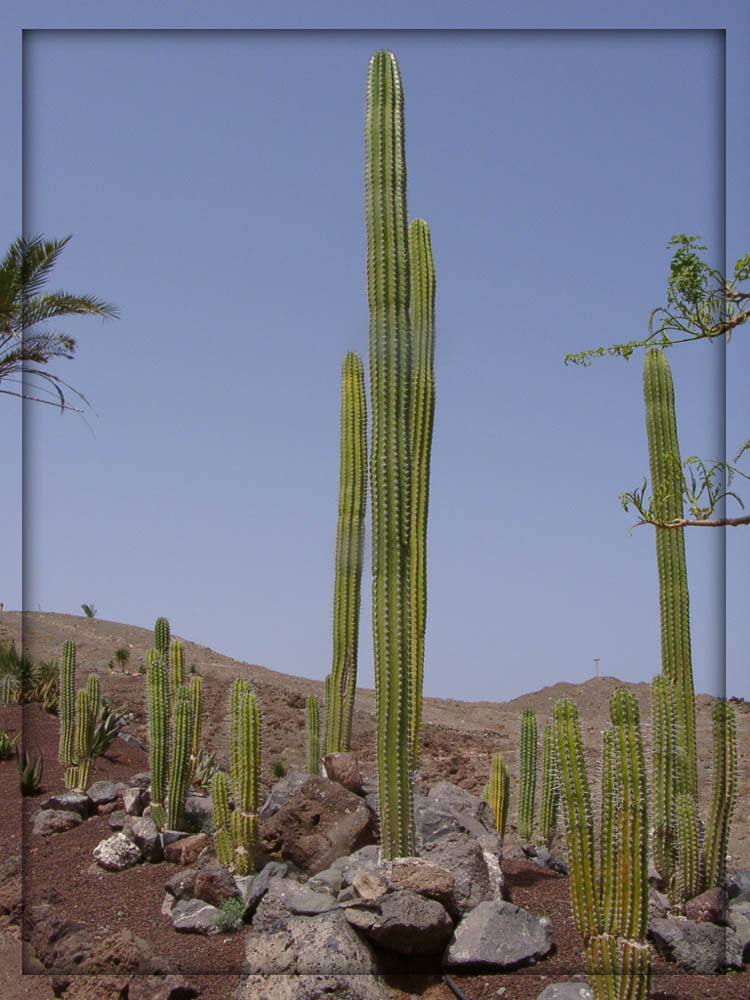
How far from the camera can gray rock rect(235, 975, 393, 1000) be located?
15.7 feet

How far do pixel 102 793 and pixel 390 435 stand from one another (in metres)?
5.60

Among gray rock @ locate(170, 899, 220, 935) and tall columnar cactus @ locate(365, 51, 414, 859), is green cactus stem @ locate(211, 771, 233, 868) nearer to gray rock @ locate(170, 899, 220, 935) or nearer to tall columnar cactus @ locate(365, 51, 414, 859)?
gray rock @ locate(170, 899, 220, 935)

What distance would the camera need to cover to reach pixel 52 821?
354 inches

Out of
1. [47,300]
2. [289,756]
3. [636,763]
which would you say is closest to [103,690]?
[289,756]

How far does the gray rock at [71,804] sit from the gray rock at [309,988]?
4815mm

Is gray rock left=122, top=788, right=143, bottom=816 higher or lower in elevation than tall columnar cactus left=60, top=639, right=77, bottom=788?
lower

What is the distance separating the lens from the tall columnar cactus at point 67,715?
416 inches

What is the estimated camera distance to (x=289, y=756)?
17.4m

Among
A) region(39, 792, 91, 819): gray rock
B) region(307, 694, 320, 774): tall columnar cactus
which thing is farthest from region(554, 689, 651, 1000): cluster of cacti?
region(307, 694, 320, 774): tall columnar cactus

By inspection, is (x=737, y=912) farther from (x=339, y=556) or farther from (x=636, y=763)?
(x=339, y=556)

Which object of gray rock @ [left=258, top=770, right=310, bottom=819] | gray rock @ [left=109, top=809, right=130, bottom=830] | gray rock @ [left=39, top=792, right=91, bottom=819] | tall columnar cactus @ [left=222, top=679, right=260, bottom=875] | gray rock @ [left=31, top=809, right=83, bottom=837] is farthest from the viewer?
gray rock @ [left=39, top=792, right=91, bottom=819]

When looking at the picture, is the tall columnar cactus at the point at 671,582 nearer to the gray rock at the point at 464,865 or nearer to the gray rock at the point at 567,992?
the gray rock at the point at 464,865

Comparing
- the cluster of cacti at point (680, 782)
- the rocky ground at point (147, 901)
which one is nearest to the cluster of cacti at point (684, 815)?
the cluster of cacti at point (680, 782)

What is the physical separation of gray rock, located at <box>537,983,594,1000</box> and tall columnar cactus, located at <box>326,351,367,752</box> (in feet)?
13.9
